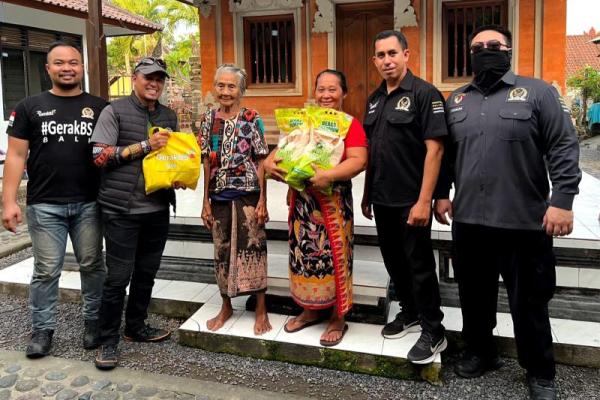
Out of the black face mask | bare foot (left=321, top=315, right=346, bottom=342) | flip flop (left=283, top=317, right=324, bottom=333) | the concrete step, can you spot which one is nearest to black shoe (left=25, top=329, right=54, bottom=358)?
the concrete step

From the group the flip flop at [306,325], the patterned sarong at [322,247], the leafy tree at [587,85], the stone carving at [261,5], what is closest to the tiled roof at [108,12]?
the stone carving at [261,5]

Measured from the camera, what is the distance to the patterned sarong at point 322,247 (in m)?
2.97

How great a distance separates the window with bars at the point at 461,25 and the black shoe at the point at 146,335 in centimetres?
588

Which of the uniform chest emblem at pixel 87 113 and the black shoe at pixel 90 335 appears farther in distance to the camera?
the black shoe at pixel 90 335

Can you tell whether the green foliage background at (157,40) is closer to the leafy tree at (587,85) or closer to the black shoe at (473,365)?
the leafy tree at (587,85)

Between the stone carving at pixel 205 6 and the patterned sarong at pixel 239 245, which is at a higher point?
the stone carving at pixel 205 6

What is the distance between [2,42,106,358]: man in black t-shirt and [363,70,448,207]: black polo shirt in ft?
5.84

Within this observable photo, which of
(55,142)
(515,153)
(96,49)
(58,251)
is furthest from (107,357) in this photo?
(96,49)

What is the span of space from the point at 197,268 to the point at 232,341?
4.00 feet

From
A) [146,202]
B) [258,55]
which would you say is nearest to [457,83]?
[258,55]

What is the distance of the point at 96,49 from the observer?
5.17 m

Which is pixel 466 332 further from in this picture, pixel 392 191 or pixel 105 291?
pixel 105 291

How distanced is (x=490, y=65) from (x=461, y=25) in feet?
18.1

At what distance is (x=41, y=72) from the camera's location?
12.1m
